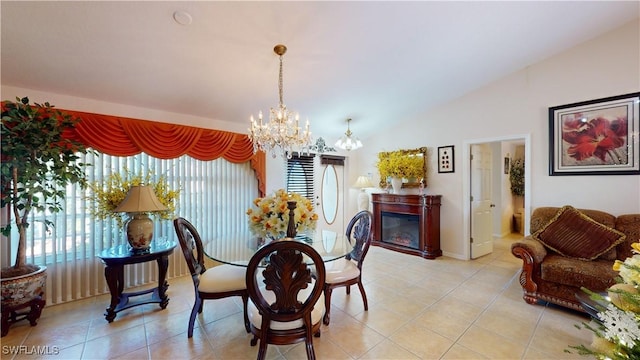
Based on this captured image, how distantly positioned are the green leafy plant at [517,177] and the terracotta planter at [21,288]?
8333 mm

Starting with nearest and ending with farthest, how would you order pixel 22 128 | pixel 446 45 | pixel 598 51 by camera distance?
1. pixel 22 128
2. pixel 446 45
3. pixel 598 51

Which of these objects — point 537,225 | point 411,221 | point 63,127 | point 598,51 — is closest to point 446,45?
point 598,51

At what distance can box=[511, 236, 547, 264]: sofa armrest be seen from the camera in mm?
2604

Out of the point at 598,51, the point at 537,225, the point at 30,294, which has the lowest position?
the point at 30,294

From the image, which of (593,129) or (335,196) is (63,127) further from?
(593,129)

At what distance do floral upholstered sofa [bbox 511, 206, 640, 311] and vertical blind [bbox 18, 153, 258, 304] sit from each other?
3.72 metres

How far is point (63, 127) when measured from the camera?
2.36 meters

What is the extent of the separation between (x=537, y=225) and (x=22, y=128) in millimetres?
5419

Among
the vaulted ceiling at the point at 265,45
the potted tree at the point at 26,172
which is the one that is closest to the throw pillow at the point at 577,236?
the vaulted ceiling at the point at 265,45

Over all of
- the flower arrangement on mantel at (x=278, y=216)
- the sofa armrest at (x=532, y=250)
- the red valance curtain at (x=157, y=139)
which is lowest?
the sofa armrest at (x=532, y=250)

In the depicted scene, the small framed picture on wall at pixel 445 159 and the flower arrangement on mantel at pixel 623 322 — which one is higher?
the small framed picture on wall at pixel 445 159

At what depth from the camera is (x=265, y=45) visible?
2381 mm

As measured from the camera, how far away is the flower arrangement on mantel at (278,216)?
2.19 meters

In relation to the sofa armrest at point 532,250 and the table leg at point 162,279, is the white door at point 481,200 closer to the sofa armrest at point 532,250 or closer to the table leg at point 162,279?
the sofa armrest at point 532,250
